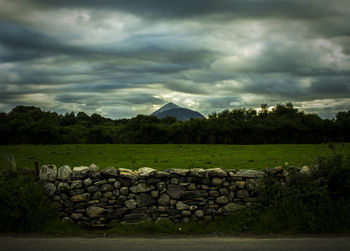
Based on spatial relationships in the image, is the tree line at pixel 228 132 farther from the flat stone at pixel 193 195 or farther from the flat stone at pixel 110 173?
the flat stone at pixel 193 195

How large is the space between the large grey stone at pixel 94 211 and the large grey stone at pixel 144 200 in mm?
1239

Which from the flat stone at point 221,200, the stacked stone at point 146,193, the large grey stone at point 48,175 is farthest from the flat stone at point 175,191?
the large grey stone at point 48,175

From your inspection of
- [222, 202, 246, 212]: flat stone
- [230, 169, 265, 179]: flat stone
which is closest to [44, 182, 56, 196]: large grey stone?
[222, 202, 246, 212]: flat stone

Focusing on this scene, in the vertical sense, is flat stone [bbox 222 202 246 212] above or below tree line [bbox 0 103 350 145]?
below

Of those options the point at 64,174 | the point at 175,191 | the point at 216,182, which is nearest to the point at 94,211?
the point at 64,174

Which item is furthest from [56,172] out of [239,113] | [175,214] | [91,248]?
[239,113]

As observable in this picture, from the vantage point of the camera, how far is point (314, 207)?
30.0ft

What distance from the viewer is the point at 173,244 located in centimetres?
759

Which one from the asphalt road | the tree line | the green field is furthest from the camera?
the tree line

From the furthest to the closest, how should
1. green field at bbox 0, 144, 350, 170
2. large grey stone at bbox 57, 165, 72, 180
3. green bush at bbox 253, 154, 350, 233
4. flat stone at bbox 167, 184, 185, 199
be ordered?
green field at bbox 0, 144, 350, 170
large grey stone at bbox 57, 165, 72, 180
flat stone at bbox 167, 184, 185, 199
green bush at bbox 253, 154, 350, 233

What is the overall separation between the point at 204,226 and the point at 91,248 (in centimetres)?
382

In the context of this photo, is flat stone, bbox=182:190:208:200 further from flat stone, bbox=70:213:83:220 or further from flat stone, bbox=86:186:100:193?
flat stone, bbox=70:213:83:220

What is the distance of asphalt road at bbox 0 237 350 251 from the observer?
7227 mm

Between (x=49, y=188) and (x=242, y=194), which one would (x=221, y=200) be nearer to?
(x=242, y=194)
